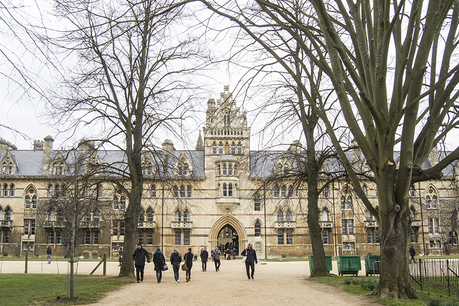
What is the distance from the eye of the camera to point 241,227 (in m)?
44.3

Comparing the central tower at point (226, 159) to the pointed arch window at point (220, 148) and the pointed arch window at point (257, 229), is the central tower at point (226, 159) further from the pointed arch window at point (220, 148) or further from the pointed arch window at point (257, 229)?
the pointed arch window at point (257, 229)

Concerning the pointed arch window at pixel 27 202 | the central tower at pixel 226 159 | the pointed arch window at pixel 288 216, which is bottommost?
the pointed arch window at pixel 288 216

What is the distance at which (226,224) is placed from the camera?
44906mm

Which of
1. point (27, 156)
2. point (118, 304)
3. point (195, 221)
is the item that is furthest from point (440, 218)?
point (27, 156)

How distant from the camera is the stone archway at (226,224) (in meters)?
44.0

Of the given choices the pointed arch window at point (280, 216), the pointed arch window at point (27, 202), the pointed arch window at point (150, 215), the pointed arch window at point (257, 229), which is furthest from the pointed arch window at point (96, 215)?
the pointed arch window at point (280, 216)

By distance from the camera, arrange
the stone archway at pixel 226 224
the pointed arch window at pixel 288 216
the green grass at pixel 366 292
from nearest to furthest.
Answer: the green grass at pixel 366 292, the stone archway at pixel 226 224, the pointed arch window at pixel 288 216

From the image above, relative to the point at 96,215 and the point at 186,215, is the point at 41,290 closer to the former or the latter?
the point at 186,215

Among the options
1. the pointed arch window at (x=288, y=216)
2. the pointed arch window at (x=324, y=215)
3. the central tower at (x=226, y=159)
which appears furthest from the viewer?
the pointed arch window at (x=324, y=215)

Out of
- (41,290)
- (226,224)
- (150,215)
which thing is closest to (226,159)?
(226,224)

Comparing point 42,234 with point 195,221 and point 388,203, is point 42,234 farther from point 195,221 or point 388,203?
point 388,203

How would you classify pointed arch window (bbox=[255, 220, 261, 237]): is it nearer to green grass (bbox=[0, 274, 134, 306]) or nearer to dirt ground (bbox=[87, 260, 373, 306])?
green grass (bbox=[0, 274, 134, 306])

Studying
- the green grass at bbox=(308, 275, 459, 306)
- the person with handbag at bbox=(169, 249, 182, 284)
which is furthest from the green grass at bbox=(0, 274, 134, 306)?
the green grass at bbox=(308, 275, 459, 306)

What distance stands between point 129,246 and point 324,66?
1215cm
